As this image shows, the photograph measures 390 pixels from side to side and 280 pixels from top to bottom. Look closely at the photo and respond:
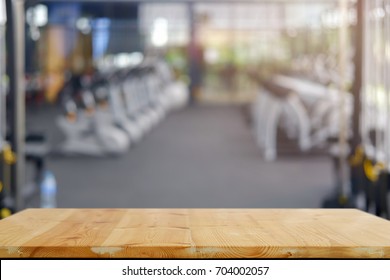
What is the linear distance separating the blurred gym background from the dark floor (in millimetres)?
23

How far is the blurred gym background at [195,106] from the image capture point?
17.0 ft

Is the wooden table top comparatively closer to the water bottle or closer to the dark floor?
the dark floor

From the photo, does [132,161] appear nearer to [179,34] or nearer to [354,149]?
[354,149]

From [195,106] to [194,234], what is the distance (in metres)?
18.4

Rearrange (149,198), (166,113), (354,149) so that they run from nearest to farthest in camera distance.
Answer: (354,149) < (149,198) < (166,113)

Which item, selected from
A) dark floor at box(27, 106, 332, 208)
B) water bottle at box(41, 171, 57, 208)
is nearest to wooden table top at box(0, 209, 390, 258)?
dark floor at box(27, 106, 332, 208)

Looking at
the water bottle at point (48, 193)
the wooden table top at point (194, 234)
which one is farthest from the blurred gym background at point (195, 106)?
the wooden table top at point (194, 234)

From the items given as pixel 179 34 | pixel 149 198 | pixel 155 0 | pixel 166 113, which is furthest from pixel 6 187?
pixel 179 34
